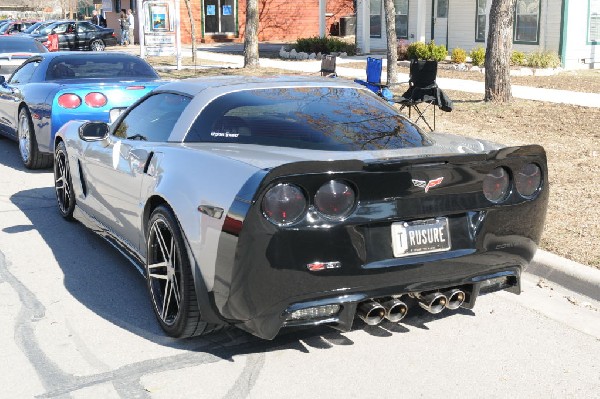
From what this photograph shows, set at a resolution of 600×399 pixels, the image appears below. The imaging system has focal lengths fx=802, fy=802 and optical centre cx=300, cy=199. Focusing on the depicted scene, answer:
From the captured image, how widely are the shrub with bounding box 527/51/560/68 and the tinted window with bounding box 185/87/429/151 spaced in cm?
1711

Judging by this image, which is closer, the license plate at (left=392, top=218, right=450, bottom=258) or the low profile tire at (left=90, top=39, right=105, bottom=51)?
the license plate at (left=392, top=218, right=450, bottom=258)

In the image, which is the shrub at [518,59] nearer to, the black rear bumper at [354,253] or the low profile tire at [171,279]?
the black rear bumper at [354,253]

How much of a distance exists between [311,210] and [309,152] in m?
0.61

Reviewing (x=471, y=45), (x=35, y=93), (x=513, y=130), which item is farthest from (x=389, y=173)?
(x=471, y=45)

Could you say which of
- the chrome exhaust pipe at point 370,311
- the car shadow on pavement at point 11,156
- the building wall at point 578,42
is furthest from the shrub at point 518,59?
the chrome exhaust pipe at point 370,311

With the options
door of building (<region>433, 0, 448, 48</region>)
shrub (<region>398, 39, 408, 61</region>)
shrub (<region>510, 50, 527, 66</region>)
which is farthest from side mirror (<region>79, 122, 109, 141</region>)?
door of building (<region>433, 0, 448, 48</region>)

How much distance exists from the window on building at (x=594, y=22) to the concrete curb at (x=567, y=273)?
18325 millimetres

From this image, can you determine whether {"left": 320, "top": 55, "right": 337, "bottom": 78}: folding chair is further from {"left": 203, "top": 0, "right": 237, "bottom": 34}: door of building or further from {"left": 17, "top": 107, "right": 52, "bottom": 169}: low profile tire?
{"left": 203, "top": 0, "right": 237, "bottom": 34}: door of building

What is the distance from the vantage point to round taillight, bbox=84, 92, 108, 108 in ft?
30.2

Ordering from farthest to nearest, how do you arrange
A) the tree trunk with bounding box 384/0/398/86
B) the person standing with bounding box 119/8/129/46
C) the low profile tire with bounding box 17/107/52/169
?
the person standing with bounding box 119/8/129/46, the tree trunk with bounding box 384/0/398/86, the low profile tire with bounding box 17/107/52/169

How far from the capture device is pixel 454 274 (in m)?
4.33

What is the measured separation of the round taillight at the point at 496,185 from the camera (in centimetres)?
445

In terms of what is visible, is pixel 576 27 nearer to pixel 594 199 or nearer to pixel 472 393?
pixel 594 199

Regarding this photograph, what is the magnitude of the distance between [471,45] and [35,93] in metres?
18.7
